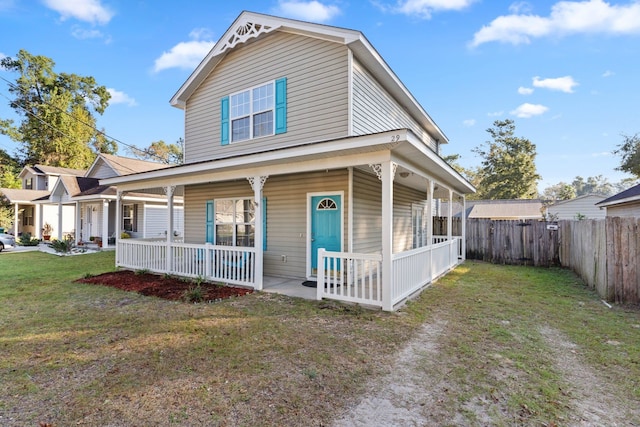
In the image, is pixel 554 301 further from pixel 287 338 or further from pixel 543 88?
pixel 543 88

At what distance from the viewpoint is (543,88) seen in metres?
21.1

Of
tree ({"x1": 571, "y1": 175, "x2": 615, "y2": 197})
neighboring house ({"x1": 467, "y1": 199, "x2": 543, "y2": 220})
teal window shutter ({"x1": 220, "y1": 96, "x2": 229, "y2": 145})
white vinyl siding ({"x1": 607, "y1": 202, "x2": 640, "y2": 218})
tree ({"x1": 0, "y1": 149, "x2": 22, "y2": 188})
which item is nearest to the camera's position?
teal window shutter ({"x1": 220, "y1": 96, "x2": 229, "y2": 145})

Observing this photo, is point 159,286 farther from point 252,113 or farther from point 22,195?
point 22,195

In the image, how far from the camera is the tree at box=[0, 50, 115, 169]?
106 ft

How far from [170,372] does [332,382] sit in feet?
5.73

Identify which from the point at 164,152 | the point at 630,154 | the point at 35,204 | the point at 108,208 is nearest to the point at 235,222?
the point at 108,208

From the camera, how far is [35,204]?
2319cm

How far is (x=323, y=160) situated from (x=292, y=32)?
14.0ft

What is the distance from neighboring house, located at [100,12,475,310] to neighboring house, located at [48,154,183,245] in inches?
307

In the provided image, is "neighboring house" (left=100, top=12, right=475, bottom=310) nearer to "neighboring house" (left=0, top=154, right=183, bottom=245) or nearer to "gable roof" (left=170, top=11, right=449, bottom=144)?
"gable roof" (left=170, top=11, right=449, bottom=144)

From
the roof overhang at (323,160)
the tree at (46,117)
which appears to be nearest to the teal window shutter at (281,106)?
the roof overhang at (323,160)

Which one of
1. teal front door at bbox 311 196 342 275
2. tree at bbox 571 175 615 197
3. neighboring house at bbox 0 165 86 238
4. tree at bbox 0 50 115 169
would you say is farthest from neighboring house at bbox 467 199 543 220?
tree at bbox 571 175 615 197

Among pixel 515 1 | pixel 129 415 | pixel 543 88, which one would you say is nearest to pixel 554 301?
pixel 129 415

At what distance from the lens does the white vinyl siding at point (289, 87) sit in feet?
24.7
